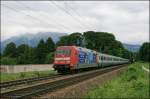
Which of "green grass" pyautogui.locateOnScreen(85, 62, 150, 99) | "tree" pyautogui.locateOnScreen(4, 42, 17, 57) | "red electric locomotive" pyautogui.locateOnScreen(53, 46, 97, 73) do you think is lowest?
"green grass" pyautogui.locateOnScreen(85, 62, 150, 99)

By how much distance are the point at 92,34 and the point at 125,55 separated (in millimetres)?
Answer: 98392

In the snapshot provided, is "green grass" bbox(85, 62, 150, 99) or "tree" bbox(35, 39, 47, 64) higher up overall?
"tree" bbox(35, 39, 47, 64)

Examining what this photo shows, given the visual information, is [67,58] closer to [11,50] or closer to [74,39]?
[74,39]

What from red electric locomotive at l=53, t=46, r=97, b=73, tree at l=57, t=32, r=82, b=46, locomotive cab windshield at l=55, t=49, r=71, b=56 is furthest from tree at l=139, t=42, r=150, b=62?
locomotive cab windshield at l=55, t=49, r=71, b=56

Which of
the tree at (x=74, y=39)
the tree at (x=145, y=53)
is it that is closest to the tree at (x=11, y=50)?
the tree at (x=145, y=53)

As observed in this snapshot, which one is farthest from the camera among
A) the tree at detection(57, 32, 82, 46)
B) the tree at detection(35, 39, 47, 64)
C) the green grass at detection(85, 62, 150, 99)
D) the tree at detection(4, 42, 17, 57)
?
the tree at detection(4, 42, 17, 57)

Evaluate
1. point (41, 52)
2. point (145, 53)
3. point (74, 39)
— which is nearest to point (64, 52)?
point (74, 39)

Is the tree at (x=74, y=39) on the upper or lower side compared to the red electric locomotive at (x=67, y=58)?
upper

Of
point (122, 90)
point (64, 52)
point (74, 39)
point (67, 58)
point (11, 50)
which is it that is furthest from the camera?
point (11, 50)

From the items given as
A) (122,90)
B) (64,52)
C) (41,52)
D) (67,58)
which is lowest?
(122,90)

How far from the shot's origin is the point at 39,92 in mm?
17078

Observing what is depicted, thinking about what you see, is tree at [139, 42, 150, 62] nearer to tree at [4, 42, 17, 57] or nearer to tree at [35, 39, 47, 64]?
tree at [4, 42, 17, 57]

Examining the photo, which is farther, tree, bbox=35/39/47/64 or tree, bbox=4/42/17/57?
tree, bbox=4/42/17/57

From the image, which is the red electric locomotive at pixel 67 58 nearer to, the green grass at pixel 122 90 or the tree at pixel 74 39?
the tree at pixel 74 39
